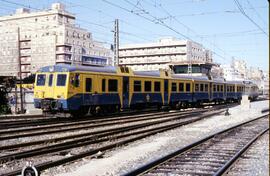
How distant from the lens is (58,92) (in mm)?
21719

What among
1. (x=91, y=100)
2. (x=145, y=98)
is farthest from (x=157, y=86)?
(x=91, y=100)

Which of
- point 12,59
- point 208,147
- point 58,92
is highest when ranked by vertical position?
point 12,59

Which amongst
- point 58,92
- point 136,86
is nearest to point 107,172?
point 58,92

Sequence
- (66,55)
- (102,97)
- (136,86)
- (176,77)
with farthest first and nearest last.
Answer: (66,55), (176,77), (136,86), (102,97)

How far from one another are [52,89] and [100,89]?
2807mm

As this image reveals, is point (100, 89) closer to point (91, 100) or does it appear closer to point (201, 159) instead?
point (91, 100)

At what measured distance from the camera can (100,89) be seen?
23266mm

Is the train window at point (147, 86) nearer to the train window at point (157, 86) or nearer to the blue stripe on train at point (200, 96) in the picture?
the train window at point (157, 86)

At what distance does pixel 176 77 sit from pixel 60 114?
13944mm

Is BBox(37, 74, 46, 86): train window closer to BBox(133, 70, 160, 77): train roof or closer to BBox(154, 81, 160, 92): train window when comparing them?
BBox(133, 70, 160, 77): train roof

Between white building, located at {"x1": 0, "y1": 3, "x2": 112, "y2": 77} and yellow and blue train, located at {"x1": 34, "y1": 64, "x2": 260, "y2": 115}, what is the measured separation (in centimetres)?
7863

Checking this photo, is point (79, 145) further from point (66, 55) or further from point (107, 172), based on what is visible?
point (66, 55)

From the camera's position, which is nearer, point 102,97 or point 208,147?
point 208,147

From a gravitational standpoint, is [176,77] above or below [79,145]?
above
